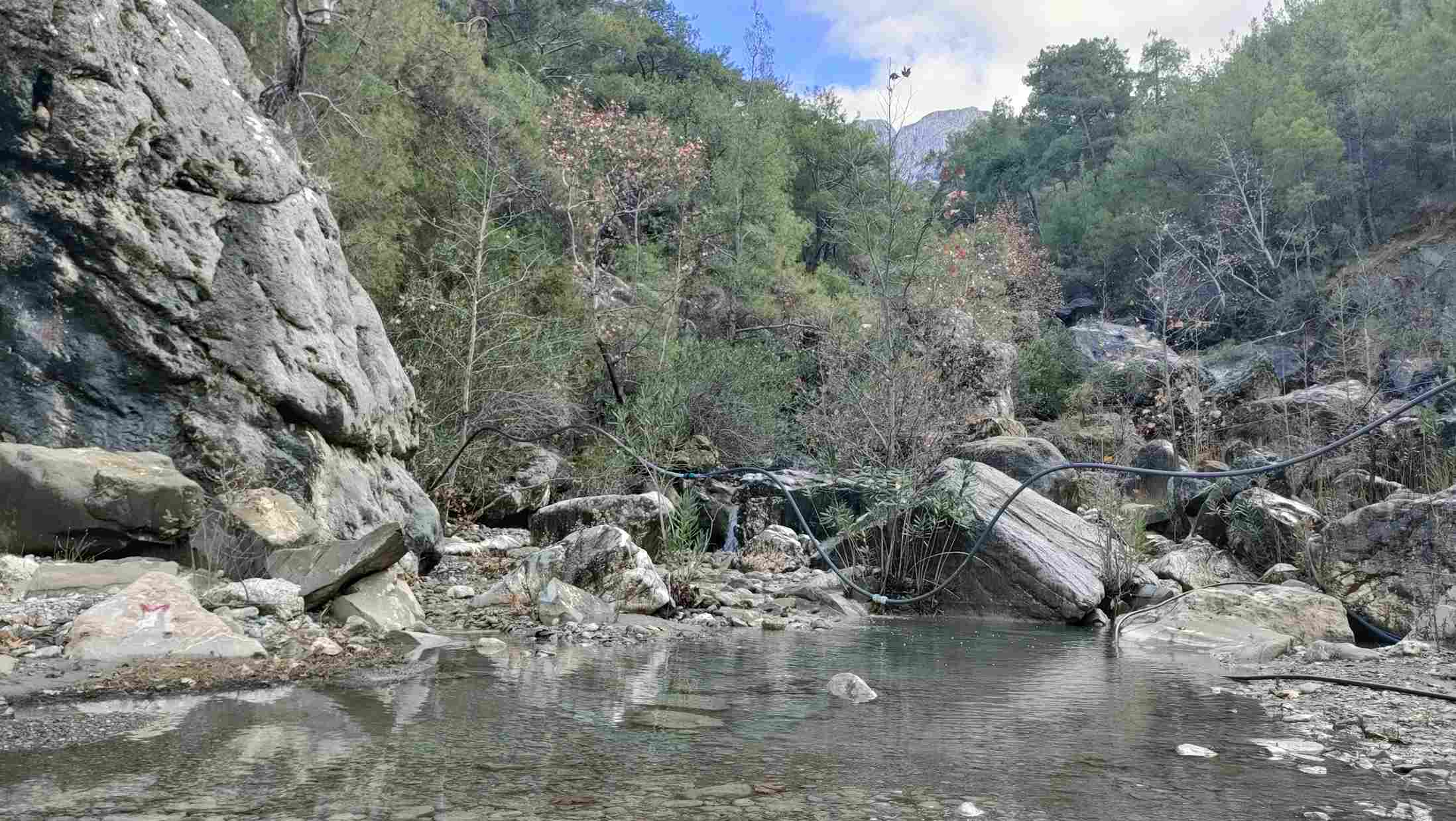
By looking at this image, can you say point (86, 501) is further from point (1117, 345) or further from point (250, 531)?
point (1117, 345)

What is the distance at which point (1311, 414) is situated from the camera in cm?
1731

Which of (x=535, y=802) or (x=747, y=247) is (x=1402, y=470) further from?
(x=747, y=247)

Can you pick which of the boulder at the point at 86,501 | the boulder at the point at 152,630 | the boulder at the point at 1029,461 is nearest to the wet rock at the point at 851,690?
the boulder at the point at 152,630

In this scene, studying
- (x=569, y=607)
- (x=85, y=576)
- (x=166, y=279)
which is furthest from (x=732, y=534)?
(x=85, y=576)

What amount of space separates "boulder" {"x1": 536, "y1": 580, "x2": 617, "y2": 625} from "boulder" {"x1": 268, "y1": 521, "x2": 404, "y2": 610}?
0.95 m

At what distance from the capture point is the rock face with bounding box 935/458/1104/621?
7996 millimetres

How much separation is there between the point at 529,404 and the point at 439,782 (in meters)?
10.5

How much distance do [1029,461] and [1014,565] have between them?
6.73 m

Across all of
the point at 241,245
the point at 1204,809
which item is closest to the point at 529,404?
the point at 241,245

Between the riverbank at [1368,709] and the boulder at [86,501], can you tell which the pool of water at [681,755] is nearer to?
the riverbank at [1368,709]

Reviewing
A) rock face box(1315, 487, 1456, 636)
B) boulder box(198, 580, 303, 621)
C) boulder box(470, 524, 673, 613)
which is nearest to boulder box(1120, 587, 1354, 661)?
rock face box(1315, 487, 1456, 636)

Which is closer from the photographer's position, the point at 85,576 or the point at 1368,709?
the point at 1368,709

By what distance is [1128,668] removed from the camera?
18.4 ft

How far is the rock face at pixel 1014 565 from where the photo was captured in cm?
800
